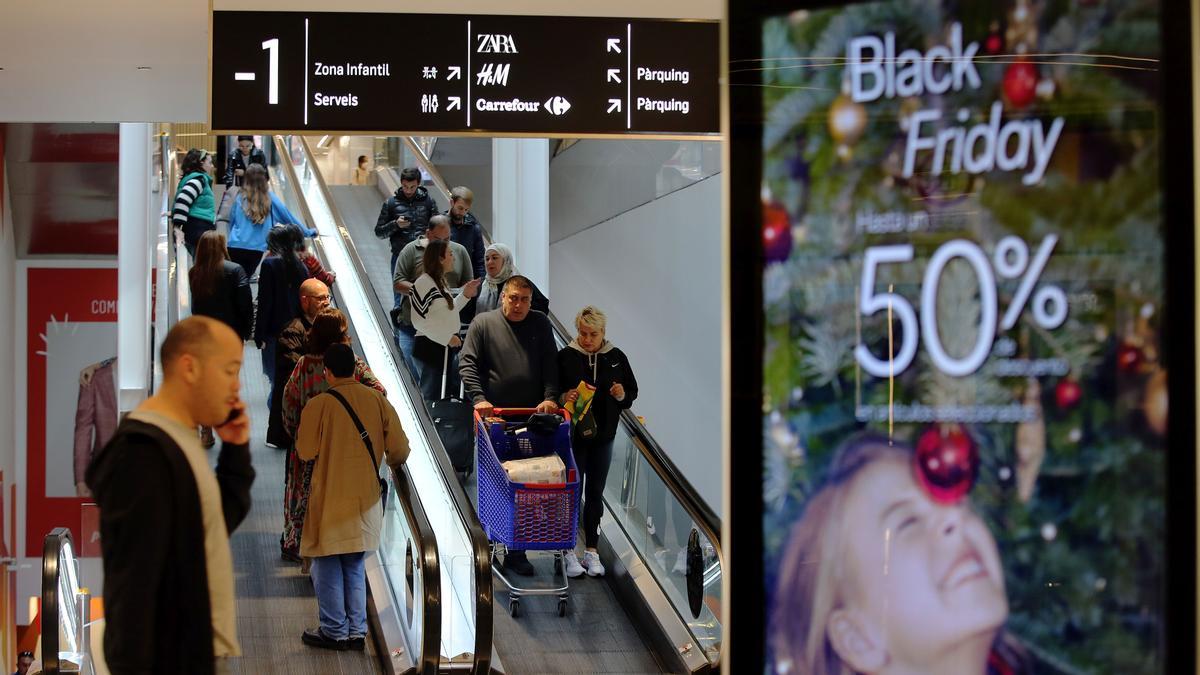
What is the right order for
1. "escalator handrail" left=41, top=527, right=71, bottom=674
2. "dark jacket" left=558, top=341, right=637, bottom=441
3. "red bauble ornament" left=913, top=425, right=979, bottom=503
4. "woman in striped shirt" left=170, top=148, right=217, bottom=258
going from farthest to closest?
"woman in striped shirt" left=170, top=148, right=217, bottom=258 < "dark jacket" left=558, top=341, right=637, bottom=441 < "escalator handrail" left=41, top=527, right=71, bottom=674 < "red bauble ornament" left=913, top=425, right=979, bottom=503

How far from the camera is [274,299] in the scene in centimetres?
971

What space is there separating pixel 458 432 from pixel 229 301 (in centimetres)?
187

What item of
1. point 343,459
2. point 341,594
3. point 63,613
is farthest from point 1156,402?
point 63,613

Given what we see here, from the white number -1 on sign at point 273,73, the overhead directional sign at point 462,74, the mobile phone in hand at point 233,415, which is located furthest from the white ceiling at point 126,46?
the mobile phone in hand at point 233,415

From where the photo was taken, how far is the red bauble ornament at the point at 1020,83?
313cm

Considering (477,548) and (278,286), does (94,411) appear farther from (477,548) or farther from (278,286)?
(477,548)

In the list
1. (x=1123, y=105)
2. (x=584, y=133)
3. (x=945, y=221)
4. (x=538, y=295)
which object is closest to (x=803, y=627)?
(x=945, y=221)

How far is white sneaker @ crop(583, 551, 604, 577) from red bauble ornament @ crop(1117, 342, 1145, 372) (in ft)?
18.5

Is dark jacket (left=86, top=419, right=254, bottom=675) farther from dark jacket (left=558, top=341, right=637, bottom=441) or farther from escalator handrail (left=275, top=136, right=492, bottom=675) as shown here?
dark jacket (left=558, top=341, right=637, bottom=441)

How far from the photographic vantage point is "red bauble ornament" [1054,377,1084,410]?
3.09 meters

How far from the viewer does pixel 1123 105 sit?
308 cm

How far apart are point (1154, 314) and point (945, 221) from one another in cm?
49

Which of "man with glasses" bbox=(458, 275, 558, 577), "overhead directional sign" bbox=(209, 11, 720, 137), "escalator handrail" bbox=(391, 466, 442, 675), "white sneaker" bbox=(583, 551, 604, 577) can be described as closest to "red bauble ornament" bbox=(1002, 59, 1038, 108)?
"overhead directional sign" bbox=(209, 11, 720, 137)

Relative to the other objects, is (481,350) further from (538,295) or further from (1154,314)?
(1154,314)
